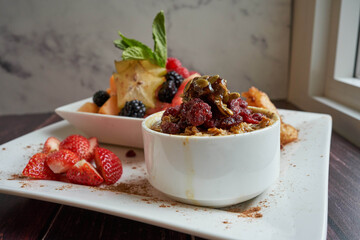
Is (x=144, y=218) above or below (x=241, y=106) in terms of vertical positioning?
below

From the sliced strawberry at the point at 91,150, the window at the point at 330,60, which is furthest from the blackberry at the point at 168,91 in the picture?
the window at the point at 330,60

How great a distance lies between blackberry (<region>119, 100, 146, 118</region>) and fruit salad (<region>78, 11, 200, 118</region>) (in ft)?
0.10

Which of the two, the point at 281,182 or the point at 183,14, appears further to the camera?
the point at 183,14

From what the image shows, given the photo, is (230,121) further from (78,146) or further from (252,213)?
(78,146)

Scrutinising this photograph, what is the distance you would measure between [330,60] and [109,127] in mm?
1361

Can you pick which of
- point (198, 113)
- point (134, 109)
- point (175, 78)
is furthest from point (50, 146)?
point (198, 113)

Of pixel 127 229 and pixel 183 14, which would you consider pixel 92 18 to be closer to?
pixel 183 14

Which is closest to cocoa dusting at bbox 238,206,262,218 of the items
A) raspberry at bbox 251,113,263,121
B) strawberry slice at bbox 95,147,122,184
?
raspberry at bbox 251,113,263,121

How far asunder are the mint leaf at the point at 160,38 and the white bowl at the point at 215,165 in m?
0.72

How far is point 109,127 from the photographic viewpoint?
1.43 m

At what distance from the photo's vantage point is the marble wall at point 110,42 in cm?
243

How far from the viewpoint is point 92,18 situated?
2451mm

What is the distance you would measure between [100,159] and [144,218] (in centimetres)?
41

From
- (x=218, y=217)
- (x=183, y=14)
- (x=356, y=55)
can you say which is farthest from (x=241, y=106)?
(x=183, y=14)
